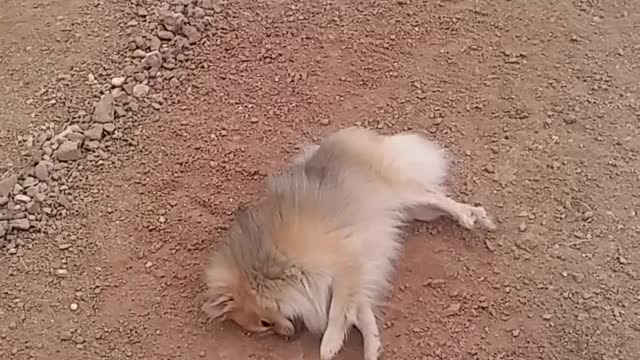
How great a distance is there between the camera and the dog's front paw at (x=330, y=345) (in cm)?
303

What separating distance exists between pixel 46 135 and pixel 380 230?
1.51m

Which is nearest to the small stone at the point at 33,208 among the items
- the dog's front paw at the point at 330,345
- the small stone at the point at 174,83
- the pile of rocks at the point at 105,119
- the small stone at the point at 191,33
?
the pile of rocks at the point at 105,119

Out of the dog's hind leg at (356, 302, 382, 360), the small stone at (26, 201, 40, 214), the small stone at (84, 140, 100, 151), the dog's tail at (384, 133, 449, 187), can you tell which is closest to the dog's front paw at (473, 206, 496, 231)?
the dog's tail at (384, 133, 449, 187)

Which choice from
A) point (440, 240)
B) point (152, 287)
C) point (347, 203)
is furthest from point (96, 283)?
point (440, 240)

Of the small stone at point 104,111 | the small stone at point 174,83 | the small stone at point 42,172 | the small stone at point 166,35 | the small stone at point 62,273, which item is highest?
the small stone at point 166,35

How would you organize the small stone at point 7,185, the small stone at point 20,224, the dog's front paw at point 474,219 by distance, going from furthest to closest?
the small stone at point 7,185
the small stone at point 20,224
the dog's front paw at point 474,219

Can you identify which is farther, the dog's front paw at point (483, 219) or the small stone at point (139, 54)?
the small stone at point (139, 54)

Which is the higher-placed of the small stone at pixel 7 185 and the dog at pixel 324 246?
the dog at pixel 324 246

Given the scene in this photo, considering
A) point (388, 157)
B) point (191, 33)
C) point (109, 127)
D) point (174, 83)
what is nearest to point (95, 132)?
point (109, 127)

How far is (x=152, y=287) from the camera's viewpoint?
3303 mm

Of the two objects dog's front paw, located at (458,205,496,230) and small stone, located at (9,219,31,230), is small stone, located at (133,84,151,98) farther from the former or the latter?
dog's front paw, located at (458,205,496,230)

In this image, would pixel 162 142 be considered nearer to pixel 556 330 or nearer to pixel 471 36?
pixel 471 36

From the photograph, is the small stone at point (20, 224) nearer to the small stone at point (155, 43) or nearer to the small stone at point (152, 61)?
the small stone at point (152, 61)

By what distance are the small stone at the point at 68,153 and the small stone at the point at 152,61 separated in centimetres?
51
